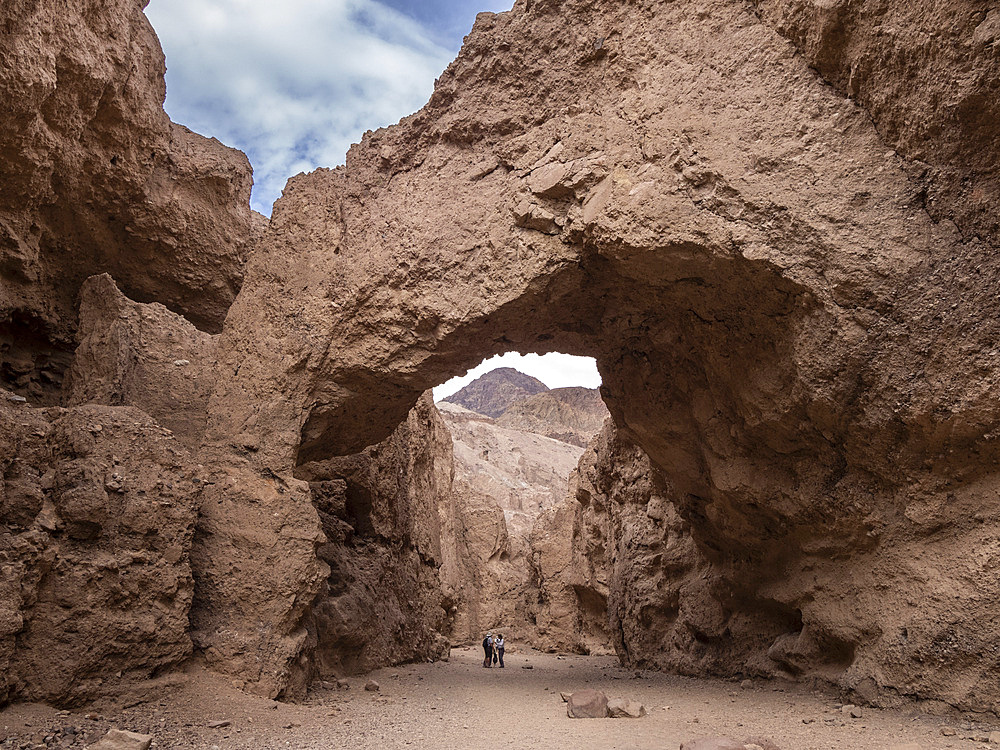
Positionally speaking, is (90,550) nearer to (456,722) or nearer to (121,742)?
(121,742)

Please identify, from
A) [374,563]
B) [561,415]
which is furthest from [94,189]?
[561,415]

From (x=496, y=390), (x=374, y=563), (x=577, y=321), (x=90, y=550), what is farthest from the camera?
(x=496, y=390)

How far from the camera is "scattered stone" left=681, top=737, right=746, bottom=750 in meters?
3.36

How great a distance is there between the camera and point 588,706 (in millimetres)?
4984

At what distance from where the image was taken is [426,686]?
273 inches

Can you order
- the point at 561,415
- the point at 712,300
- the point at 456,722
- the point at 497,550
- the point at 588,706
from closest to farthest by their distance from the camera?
the point at 456,722
the point at 588,706
the point at 712,300
the point at 497,550
the point at 561,415

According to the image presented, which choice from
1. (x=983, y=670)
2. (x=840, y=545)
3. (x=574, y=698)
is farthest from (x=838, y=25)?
(x=574, y=698)

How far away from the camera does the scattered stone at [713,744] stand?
336 centimetres

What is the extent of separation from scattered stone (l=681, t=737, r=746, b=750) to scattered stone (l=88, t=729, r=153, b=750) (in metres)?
2.70

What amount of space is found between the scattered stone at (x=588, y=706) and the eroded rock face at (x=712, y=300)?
1.74 metres

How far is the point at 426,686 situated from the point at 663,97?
5928 millimetres

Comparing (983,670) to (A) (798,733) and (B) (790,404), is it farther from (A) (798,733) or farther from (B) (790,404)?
(B) (790,404)

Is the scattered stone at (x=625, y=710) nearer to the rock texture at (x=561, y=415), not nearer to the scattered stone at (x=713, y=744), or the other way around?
the scattered stone at (x=713, y=744)

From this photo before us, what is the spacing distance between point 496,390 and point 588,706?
6440cm
